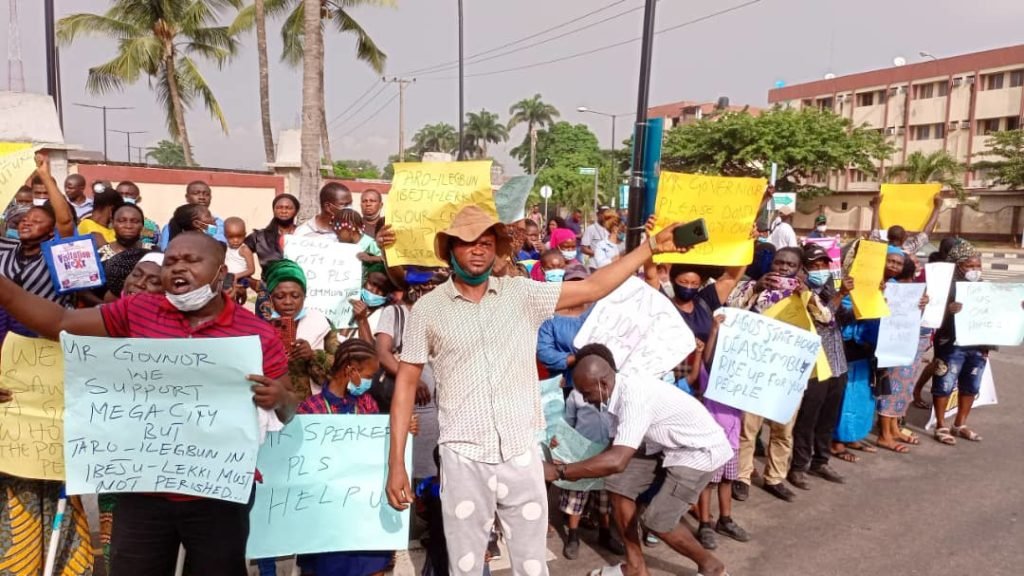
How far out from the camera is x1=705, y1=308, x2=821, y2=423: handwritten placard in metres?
4.36

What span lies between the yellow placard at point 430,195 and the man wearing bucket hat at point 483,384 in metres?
1.86

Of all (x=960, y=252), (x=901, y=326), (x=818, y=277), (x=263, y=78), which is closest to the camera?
(x=818, y=277)

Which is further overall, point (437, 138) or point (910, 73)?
point (437, 138)

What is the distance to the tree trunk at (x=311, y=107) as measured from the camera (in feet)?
35.9

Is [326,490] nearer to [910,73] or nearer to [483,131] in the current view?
[910,73]

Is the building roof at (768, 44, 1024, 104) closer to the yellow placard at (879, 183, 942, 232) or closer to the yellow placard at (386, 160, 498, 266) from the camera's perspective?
the yellow placard at (879, 183, 942, 232)

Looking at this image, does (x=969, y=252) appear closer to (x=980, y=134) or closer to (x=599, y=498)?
(x=599, y=498)

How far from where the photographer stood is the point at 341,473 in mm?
3141

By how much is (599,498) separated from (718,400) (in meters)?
0.97

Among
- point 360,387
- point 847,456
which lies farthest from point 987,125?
point 360,387

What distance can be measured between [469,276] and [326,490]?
4.08ft

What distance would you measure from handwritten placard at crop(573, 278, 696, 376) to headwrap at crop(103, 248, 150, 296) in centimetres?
267

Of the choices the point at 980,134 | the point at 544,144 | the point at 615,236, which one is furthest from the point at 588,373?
the point at 544,144

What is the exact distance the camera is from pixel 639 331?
4148 mm
